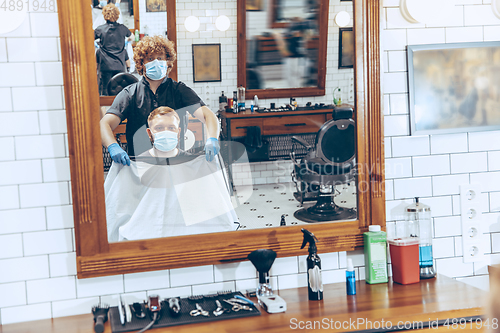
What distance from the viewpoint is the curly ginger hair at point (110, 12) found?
5.47 feet

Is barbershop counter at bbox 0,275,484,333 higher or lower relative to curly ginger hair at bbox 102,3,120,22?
lower

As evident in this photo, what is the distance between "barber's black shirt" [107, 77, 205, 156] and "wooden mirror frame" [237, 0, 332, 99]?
0.24m

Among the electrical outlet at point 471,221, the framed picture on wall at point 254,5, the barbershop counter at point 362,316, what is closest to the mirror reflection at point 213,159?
the framed picture on wall at point 254,5

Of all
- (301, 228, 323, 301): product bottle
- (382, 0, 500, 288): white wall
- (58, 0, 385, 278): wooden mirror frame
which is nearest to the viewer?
(58, 0, 385, 278): wooden mirror frame

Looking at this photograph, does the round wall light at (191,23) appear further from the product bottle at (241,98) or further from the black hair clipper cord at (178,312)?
the black hair clipper cord at (178,312)

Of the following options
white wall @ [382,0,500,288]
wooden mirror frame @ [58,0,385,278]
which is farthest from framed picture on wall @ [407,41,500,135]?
wooden mirror frame @ [58,0,385,278]

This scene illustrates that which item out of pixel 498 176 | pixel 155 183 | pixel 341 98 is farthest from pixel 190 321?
pixel 498 176

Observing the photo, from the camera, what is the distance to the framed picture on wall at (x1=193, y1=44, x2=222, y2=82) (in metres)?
1.73

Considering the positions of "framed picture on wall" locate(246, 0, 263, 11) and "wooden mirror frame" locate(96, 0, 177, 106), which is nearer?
"wooden mirror frame" locate(96, 0, 177, 106)

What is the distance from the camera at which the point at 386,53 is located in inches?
78.0

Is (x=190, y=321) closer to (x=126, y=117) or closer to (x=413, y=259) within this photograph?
(x=126, y=117)

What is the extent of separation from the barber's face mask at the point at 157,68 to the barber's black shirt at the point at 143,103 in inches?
0.9

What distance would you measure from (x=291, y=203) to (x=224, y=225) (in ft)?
0.92

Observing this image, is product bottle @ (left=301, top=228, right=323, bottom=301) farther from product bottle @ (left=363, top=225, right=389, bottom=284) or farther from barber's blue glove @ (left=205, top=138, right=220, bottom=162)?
barber's blue glove @ (left=205, top=138, right=220, bottom=162)
